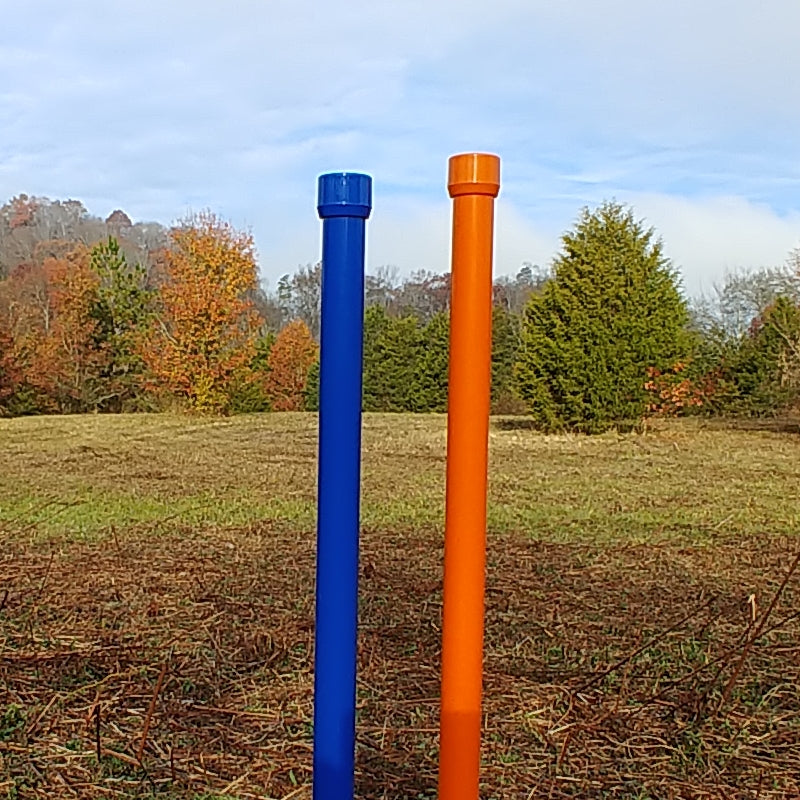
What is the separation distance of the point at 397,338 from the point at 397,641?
1483cm

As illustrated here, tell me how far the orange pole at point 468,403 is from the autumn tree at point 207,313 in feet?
50.9

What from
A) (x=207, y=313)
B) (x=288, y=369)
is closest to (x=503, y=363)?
(x=288, y=369)

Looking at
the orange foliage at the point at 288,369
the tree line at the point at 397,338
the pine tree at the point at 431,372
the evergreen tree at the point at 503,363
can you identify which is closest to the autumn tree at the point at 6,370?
the tree line at the point at 397,338

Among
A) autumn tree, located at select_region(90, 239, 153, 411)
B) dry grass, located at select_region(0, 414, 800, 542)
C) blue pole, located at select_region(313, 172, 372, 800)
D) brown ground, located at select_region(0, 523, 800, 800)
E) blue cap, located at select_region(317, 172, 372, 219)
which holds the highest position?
autumn tree, located at select_region(90, 239, 153, 411)

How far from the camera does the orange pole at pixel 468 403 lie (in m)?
1.47

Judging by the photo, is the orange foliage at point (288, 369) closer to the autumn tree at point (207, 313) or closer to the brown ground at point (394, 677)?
the autumn tree at point (207, 313)

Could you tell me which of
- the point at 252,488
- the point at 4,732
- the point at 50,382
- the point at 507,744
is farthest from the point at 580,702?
the point at 50,382

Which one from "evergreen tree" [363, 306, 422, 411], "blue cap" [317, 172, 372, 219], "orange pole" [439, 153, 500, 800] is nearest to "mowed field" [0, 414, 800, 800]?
"orange pole" [439, 153, 500, 800]

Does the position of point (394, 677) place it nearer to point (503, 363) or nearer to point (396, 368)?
point (396, 368)

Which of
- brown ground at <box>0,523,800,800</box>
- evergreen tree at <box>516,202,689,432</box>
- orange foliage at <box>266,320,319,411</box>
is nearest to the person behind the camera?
brown ground at <box>0,523,800,800</box>

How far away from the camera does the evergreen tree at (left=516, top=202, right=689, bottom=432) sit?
12.2 meters

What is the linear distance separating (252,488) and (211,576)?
3.05 metres

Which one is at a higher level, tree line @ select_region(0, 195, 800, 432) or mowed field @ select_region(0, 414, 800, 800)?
tree line @ select_region(0, 195, 800, 432)

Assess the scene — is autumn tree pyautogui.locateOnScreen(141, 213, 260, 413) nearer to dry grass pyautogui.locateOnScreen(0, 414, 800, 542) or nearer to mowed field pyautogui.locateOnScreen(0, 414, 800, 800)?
dry grass pyautogui.locateOnScreen(0, 414, 800, 542)
